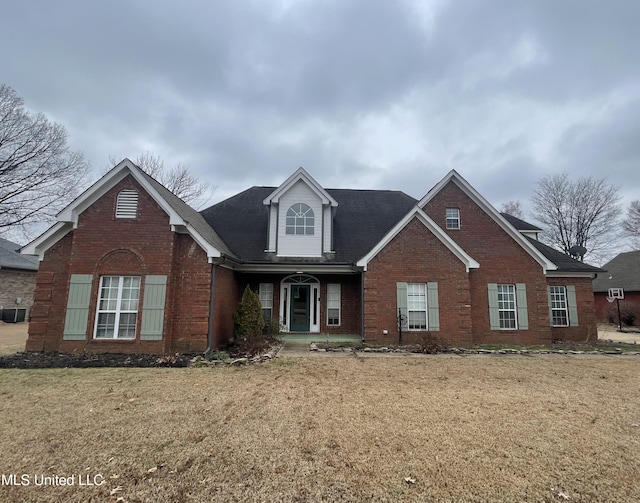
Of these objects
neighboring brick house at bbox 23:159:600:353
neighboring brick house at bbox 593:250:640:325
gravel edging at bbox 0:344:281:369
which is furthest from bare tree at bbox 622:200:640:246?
gravel edging at bbox 0:344:281:369

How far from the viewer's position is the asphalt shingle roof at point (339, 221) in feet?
48.5

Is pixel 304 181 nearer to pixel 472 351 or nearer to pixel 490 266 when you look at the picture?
pixel 490 266

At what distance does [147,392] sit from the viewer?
655cm

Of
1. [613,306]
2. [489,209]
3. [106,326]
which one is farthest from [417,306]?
[613,306]

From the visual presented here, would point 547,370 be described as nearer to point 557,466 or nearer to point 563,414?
point 563,414

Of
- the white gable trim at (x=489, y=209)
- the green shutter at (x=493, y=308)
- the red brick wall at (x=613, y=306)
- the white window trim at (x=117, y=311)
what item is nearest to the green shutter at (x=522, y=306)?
the green shutter at (x=493, y=308)

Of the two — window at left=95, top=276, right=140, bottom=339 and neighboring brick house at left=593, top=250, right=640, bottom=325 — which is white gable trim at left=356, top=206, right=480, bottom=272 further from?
neighboring brick house at left=593, top=250, right=640, bottom=325

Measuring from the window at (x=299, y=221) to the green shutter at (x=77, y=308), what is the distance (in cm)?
774

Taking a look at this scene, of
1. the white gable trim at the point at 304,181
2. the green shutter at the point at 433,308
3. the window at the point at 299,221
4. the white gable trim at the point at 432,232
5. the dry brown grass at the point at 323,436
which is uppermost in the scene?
the white gable trim at the point at 304,181

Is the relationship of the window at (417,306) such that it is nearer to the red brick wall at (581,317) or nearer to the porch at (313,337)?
the porch at (313,337)

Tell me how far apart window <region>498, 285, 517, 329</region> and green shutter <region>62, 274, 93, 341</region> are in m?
15.0

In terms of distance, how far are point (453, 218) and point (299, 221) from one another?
22.5 feet

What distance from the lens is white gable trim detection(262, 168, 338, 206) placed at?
1464cm

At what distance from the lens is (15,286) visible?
22.7 meters
